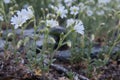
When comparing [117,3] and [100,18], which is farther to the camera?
[117,3]

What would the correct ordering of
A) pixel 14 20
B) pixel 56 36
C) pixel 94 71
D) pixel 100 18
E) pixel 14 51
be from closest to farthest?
pixel 14 20, pixel 14 51, pixel 94 71, pixel 56 36, pixel 100 18

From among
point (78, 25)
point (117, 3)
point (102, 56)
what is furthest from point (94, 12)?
point (78, 25)

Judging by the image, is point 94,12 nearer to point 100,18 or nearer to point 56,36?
point 100,18

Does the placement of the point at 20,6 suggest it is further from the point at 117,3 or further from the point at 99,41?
the point at 117,3

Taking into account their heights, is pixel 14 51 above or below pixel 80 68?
above

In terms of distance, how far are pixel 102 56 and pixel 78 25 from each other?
1.03m

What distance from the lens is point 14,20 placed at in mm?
3359

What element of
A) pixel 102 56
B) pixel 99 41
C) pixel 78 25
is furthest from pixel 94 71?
pixel 99 41

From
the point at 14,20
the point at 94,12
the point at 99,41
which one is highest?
the point at 14,20

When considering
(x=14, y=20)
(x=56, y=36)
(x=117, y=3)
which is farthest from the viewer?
(x=117, y=3)

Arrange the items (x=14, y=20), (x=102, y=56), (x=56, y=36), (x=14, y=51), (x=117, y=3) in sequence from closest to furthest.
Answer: (x=14, y=20)
(x=14, y=51)
(x=102, y=56)
(x=56, y=36)
(x=117, y=3)

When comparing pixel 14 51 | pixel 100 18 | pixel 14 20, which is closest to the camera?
pixel 14 20

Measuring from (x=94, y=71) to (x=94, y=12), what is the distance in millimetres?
1792

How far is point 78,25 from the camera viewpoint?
3.36 meters
